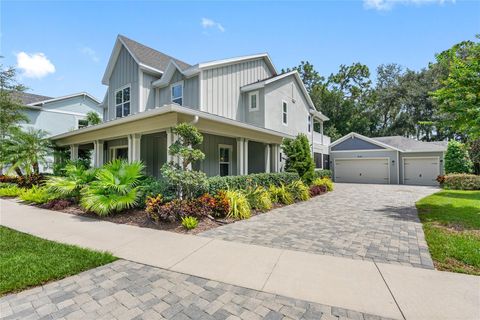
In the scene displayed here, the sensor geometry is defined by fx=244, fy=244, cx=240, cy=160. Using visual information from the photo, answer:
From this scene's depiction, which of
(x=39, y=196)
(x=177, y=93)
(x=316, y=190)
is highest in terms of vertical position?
(x=177, y=93)

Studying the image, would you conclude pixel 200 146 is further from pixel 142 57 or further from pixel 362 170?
pixel 362 170

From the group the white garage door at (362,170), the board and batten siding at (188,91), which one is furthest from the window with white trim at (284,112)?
the white garage door at (362,170)

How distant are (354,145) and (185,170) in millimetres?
19499

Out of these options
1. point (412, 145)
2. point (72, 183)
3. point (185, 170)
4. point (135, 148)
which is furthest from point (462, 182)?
point (72, 183)

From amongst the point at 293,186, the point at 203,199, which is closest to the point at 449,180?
the point at 293,186

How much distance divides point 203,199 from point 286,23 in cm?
795

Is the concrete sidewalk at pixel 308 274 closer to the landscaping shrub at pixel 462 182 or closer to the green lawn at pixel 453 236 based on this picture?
the green lawn at pixel 453 236

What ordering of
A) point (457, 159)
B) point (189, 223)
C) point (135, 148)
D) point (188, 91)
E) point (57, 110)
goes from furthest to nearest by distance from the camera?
point (57, 110) < point (457, 159) < point (188, 91) < point (135, 148) < point (189, 223)

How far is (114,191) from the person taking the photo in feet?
26.0

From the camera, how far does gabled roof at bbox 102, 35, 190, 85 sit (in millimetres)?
13641

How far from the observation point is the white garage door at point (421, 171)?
19767 mm

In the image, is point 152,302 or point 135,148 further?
point 135,148

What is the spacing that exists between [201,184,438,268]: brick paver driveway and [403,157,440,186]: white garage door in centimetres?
1428

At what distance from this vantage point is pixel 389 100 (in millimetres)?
34469
